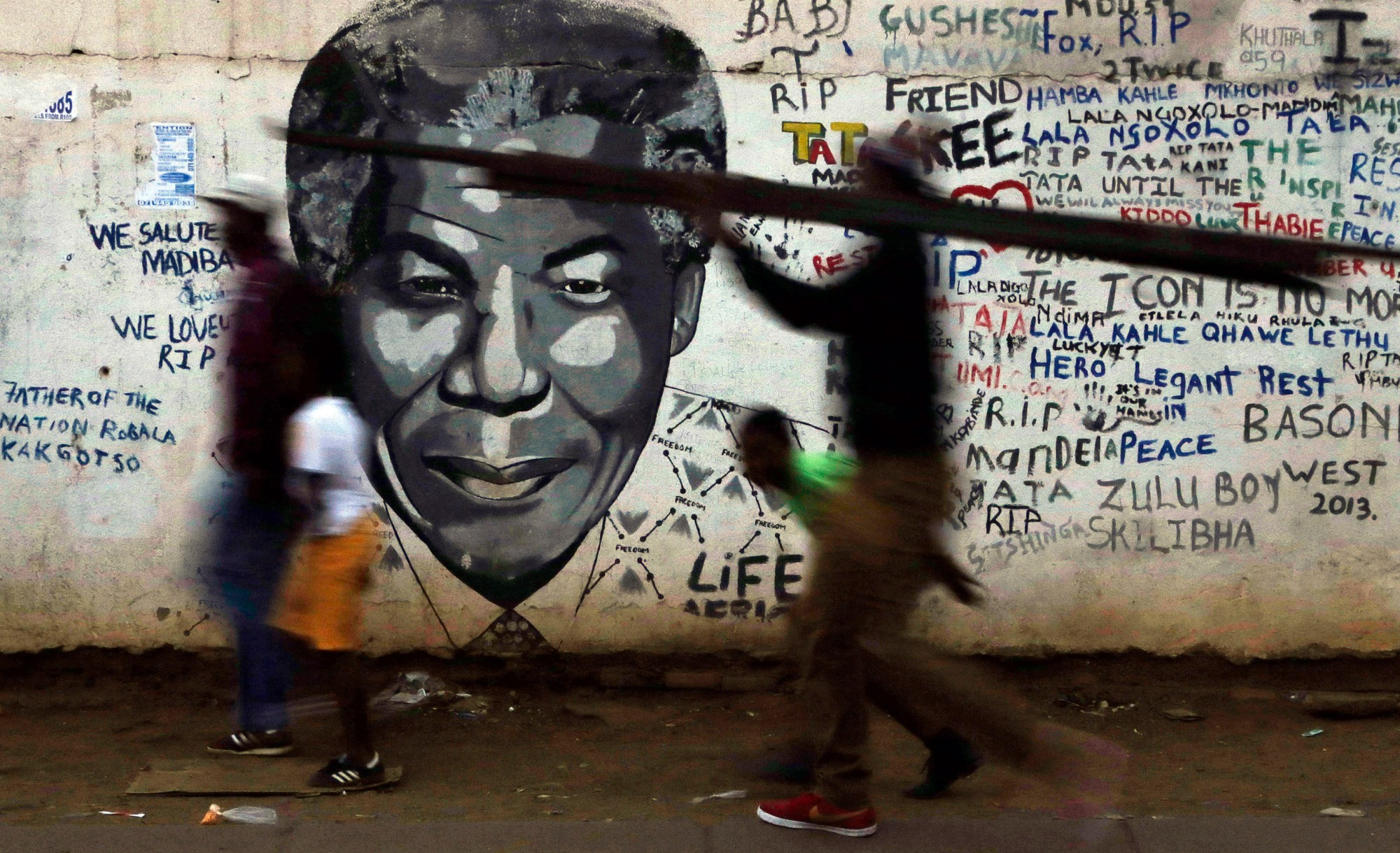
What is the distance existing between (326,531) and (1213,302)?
3313 mm

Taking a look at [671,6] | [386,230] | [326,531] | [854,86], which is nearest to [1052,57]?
[854,86]

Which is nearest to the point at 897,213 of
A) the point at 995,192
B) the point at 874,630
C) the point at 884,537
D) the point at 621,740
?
the point at 884,537

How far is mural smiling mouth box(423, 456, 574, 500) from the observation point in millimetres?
5199

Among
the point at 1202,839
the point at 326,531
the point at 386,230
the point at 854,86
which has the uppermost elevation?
the point at 854,86

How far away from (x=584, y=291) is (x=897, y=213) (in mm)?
2618

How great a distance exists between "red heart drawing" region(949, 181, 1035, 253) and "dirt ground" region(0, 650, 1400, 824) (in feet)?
5.75

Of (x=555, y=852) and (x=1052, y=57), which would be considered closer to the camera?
(x=555, y=852)

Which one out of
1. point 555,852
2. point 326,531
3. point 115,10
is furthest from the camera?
point 115,10

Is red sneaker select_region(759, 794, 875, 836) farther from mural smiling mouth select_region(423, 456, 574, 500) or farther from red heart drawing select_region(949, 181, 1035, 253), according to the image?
red heart drawing select_region(949, 181, 1035, 253)

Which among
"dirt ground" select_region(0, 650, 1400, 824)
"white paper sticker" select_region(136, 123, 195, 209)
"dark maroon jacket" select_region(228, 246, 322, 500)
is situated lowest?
"dirt ground" select_region(0, 650, 1400, 824)

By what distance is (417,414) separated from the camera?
17.0 feet

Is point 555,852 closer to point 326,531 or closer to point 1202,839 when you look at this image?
point 326,531

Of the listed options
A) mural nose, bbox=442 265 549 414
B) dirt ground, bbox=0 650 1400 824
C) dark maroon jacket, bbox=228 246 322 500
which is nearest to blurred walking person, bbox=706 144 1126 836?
dirt ground, bbox=0 650 1400 824

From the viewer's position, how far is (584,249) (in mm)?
5180
